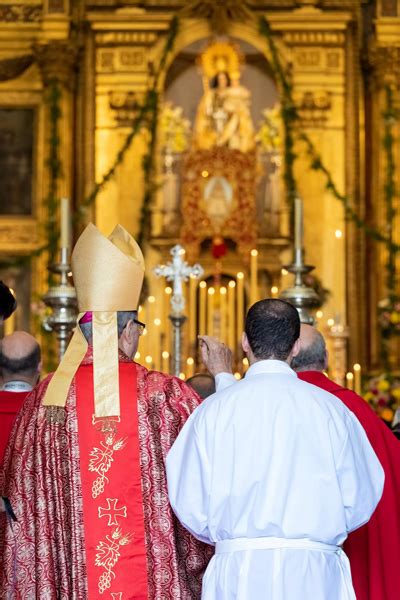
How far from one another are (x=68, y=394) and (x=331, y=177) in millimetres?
11246

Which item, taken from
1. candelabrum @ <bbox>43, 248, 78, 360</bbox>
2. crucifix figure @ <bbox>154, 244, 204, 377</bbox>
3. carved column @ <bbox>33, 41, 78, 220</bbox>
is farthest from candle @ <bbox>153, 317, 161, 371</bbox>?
candelabrum @ <bbox>43, 248, 78, 360</bbox>

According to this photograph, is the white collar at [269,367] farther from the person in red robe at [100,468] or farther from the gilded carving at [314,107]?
the gilded carving at [314,107]

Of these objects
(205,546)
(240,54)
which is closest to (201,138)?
(240,54)

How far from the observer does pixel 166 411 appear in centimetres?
579

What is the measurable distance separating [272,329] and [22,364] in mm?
1699

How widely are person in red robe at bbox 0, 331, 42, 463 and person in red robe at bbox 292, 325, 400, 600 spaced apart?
1252mm

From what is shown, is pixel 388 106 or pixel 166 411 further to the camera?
pixel 388 106

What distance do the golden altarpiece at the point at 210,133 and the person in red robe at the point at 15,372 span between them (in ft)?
31.9

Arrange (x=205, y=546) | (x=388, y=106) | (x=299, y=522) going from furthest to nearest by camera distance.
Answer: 1. (x=388, y=106)
2. (x=205, y=546)
3. (x=299, y=522)

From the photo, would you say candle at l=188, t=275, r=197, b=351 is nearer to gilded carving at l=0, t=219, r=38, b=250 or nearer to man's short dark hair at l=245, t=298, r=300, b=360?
gilded carving at l=0, t=219, r=38, b=250

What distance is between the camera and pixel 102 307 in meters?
5.81

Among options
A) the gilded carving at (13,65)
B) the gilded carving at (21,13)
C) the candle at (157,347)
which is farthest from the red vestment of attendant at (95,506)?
the gilded carving at (21,13)

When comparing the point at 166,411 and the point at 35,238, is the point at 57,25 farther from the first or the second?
the point at 166,411

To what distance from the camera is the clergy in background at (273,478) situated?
17.1ft
